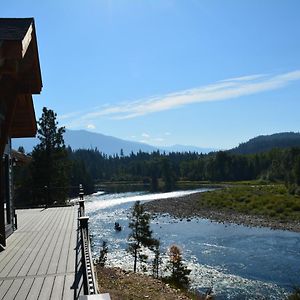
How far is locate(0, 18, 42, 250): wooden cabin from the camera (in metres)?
5.12

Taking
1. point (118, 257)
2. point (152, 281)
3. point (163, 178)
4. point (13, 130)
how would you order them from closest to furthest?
point (13, 130) → point (152, 281) → point (118, 257) → point (163, 178)

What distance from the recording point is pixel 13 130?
13727 mm

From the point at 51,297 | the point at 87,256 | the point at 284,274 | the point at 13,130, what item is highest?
the point at 13,130

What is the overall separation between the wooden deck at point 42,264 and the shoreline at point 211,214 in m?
29.0

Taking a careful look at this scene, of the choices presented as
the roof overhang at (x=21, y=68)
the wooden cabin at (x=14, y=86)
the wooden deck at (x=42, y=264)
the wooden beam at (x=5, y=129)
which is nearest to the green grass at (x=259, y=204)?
the roof overhang at (x=21, y=68)

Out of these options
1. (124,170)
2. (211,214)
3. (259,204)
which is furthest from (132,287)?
(124,170)

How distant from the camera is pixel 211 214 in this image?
47.1 metres

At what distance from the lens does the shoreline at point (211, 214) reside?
3800cm

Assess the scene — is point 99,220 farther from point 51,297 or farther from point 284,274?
point 51,297

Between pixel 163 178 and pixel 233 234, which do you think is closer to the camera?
pixel 233 234

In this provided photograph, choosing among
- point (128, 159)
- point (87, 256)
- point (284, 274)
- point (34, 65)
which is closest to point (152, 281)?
point (284, 274)

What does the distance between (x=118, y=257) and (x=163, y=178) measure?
92.0 metres

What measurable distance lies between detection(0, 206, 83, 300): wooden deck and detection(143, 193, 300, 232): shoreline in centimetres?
2897

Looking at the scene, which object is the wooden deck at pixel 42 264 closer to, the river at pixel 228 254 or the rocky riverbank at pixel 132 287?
the rocky riverbank at pixel 132 287
